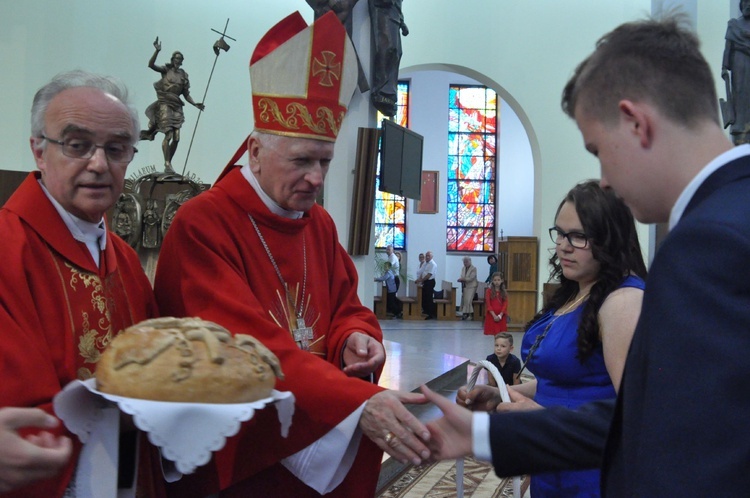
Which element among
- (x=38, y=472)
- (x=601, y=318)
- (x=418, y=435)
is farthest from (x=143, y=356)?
(x=601, y=318)

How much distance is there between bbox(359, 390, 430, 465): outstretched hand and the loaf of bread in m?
0.44

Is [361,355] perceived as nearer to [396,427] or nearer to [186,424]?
[396,427]

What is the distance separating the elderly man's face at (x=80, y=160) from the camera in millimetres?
2092

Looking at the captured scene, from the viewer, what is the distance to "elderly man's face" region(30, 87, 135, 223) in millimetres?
2092

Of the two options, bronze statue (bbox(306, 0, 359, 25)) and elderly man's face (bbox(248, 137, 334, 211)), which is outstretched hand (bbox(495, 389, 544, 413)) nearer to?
elderly man's face (bbox(248, 137, 334, 211))

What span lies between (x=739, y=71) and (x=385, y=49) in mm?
4298

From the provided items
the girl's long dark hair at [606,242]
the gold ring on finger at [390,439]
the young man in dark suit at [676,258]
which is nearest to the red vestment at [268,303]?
the gold ring on finger at [390,439]

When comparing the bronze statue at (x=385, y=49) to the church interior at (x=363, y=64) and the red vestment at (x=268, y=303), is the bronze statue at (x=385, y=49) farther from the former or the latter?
the red vestment at (x=268, y=303)

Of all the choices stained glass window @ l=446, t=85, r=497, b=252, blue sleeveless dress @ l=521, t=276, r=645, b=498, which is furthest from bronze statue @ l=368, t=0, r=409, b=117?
stained glass window @ l=446, t=85, r=497, b=252

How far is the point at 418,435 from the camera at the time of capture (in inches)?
79.7

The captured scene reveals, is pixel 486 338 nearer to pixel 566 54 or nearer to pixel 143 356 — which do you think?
pixel 566 54

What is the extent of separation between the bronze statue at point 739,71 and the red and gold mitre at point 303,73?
8.02m

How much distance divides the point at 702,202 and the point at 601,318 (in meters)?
1.39

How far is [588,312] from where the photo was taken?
2.54 m
